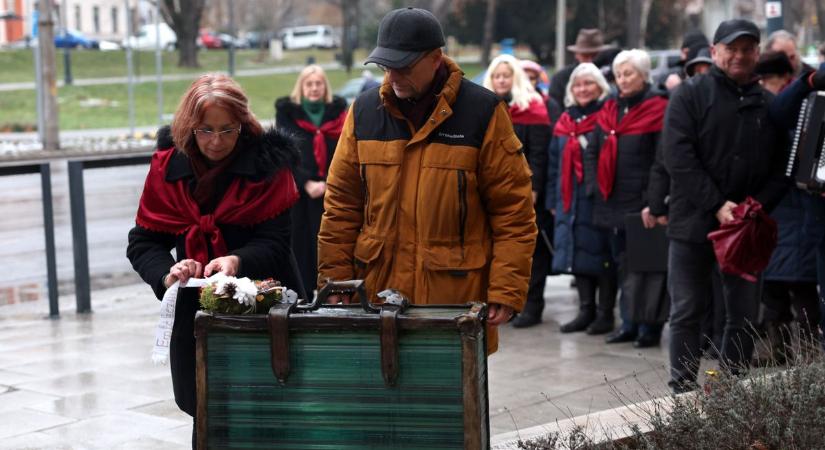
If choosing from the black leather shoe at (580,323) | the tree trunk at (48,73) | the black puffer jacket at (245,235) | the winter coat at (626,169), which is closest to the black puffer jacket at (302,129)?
the winter coat at (626,169)

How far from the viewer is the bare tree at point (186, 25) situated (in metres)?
52.3

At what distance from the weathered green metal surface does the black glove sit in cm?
328

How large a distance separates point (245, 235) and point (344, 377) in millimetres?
1155

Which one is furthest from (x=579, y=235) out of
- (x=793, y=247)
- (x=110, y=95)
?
(x=110, y=95)

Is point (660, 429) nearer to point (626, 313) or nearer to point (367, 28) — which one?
point (626, 313)

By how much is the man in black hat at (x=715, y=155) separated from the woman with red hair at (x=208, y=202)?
8.12 ft

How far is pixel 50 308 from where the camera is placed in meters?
9.50

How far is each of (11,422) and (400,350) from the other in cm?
346

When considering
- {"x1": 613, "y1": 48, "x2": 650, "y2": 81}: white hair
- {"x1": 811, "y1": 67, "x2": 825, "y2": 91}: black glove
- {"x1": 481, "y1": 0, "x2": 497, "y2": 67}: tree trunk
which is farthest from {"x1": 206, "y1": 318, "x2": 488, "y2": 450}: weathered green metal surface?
{"x1": 481, "y1": 0, "x2": 497, "y2": 67}: tree trunk

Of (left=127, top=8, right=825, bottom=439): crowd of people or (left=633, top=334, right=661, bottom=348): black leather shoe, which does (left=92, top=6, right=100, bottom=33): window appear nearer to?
(left=127, top=8, right=825, bottom=439): crowd of people

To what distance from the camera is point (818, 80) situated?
6.37 metres

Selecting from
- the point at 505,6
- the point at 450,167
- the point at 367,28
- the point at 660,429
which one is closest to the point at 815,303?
the point at 660,429

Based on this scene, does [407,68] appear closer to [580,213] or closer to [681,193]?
[681,193]

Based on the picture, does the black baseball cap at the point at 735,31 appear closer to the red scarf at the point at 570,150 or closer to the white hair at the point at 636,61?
the white hair at the point at 636,61
